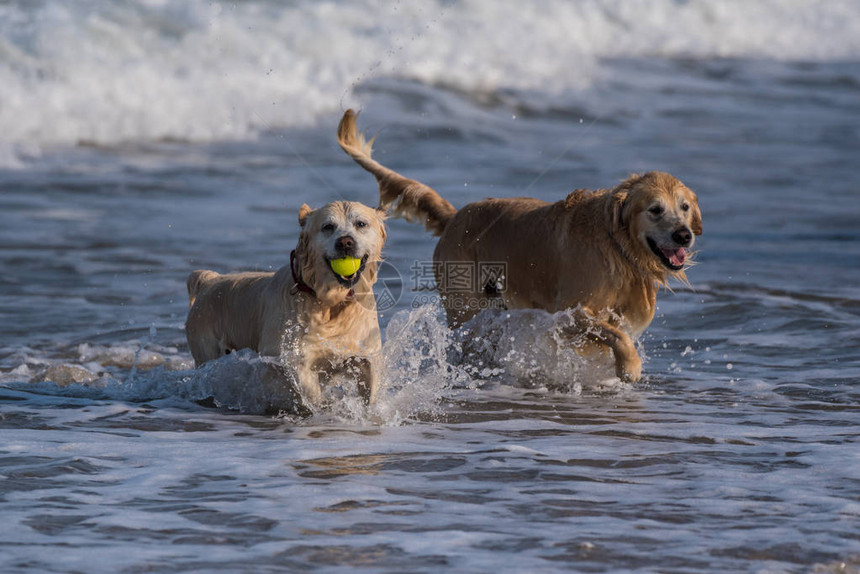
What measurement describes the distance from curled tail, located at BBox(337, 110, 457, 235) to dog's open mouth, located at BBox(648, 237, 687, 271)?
1830 millimetres

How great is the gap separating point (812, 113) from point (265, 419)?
17.4 metres

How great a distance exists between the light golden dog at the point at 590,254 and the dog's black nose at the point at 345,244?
1822 mm

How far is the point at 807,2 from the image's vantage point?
29.9 m

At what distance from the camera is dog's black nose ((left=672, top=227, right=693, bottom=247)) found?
6.73m

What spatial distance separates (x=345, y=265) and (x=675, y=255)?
2.10 meters

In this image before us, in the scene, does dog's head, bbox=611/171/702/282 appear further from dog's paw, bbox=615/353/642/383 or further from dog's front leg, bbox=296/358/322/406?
dog's front leg, bbox=296/358/322/406

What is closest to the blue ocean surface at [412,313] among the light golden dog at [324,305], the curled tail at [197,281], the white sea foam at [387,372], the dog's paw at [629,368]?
the white sea foam at [387,372]

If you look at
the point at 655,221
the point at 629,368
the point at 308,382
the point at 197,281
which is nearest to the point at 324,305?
the point at 308,382

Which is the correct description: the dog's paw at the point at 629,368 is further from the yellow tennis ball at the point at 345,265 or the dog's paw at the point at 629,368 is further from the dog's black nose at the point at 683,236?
the yellow tennis ball at the point at 345,265

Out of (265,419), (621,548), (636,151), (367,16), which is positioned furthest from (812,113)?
(621,548)

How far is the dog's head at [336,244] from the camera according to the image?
5.84 meters

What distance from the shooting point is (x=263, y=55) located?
2012 centimetres

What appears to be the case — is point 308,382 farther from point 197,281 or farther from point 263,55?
point 263,55

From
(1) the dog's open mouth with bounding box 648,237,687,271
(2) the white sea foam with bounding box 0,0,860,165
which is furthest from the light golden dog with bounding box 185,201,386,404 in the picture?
(2) the white sea foam with bounding box 0,0,860,165
